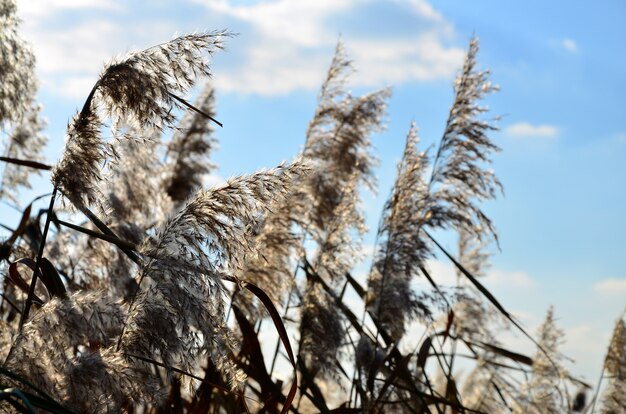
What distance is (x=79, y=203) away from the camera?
2838mm

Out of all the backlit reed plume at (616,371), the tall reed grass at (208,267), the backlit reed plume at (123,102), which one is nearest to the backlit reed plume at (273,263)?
the tall reed grass at (208,267)

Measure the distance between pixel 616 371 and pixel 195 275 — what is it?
5.66 m

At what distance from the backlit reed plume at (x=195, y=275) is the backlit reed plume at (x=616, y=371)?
5096 mm

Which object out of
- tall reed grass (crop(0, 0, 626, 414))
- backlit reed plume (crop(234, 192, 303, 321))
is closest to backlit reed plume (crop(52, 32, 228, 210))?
tall reed grass (crop(0, 0, 626, 414))

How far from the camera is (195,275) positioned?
267 centimetres

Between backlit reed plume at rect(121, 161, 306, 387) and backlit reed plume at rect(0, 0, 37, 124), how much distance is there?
1900 millimetres

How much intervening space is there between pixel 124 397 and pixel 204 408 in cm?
65

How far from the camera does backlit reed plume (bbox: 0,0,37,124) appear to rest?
431cm

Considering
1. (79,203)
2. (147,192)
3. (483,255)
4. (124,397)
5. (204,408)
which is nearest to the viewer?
(124,397)

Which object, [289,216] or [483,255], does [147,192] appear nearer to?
[289,216]

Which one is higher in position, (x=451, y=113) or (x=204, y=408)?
(x=451, y=113)

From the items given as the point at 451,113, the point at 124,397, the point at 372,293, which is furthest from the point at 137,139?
the point at 451,113

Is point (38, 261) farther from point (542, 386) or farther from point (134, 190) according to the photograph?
point (542, 386)

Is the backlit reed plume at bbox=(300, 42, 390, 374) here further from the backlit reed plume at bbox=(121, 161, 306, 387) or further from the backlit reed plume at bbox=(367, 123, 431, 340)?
the backlit reed plume at bbox=(121, 161, 306, 387)
